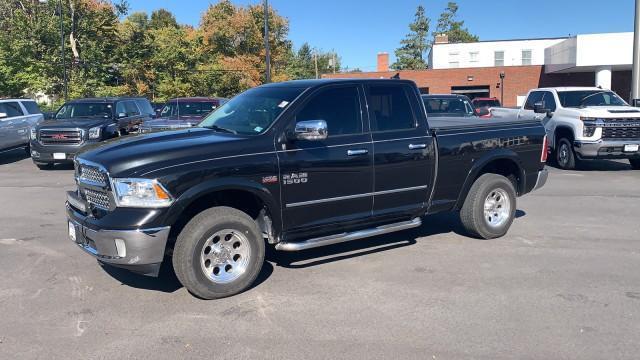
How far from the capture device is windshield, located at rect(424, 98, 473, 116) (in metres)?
14.5

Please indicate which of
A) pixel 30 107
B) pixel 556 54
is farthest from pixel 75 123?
pixel 556 54

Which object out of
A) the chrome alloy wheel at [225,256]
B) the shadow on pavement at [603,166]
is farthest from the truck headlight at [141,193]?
the shadow on pavement at [603,166]

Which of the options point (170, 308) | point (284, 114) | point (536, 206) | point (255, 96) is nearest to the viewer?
point (170, 308)

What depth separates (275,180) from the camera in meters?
5.21

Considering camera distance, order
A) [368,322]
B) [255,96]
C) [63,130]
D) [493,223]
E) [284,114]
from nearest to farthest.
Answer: [368,322]
[284,114]
[255,96]
[493,223]
[63,130]

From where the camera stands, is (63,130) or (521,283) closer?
(521,283)

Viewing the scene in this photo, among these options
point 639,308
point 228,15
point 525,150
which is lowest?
point 639,308

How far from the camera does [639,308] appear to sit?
4.80 metres

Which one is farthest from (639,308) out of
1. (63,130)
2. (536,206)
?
(63,130)

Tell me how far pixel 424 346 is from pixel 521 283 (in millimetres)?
1802

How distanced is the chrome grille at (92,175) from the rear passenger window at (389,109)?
2704 mm

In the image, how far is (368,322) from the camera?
14.9 feet

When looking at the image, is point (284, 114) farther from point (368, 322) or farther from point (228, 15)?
point (228, 15)

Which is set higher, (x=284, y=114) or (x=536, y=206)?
(x=284, y=114)
